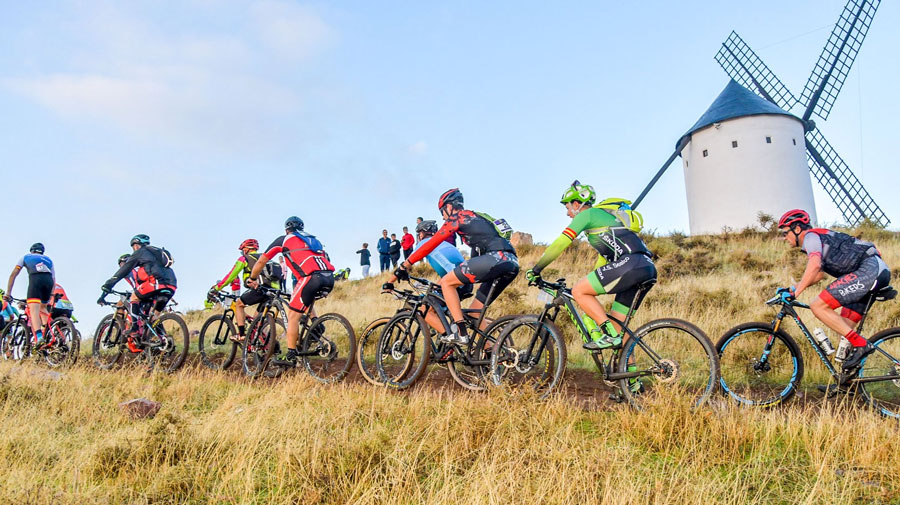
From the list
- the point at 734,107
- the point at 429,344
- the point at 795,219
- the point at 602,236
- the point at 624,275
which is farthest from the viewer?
the point at 734,107

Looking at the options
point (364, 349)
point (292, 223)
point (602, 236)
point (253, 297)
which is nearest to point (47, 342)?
point (253, 297)

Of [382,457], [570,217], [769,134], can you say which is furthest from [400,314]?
[769,134]

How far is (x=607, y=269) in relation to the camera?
19.4ft

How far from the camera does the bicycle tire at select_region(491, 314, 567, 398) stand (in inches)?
240

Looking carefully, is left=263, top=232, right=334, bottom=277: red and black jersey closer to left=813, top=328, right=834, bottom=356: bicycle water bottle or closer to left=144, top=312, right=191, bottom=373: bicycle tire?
left=144, top=312, right=191, bottom=373: bicycle tire

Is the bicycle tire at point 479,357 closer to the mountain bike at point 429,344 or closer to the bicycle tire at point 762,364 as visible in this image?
the mountain bike at point 429,344

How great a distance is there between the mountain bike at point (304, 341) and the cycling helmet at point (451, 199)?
1941 millimetres

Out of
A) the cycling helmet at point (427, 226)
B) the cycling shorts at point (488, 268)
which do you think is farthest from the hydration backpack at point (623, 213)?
the cycling helmet at point (427, 226)

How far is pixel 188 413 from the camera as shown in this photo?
5793 millimetres

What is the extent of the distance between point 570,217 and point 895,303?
8308mm

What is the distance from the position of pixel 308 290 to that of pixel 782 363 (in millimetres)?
5894

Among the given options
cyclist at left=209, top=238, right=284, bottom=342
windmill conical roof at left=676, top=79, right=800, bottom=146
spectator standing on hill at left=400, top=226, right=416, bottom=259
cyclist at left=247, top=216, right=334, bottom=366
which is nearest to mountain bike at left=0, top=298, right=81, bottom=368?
cyclist at left=209, top=238, right=284, bottom=342

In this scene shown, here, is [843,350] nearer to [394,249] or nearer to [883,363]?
[883,363]

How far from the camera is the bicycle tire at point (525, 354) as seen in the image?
A: 6094 mm
